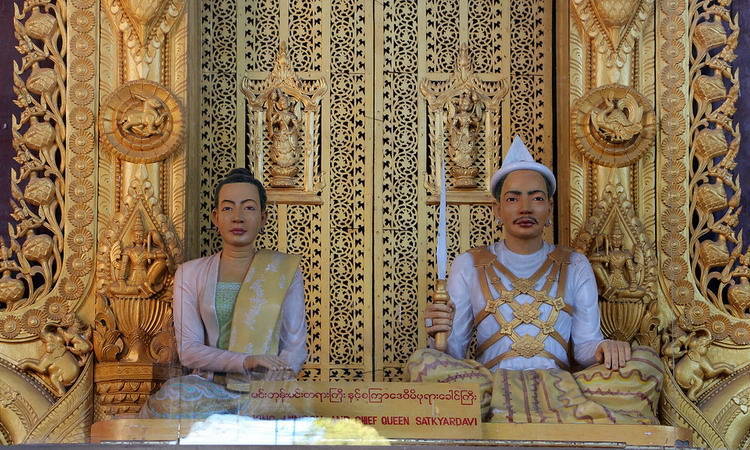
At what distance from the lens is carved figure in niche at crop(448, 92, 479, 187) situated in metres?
9.23

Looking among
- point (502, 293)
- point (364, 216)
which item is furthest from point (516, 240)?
point (364, 216)

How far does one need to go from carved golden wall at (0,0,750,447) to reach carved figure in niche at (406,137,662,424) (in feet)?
1.48

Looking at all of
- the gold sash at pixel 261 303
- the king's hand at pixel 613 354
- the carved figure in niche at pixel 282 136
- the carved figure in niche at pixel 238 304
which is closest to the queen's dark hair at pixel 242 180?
the carved figure in niche at pixel 238 304

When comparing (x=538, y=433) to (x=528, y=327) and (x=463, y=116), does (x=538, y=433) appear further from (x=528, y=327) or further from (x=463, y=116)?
(x=463, y=116)

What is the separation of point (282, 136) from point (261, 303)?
4.43 ft

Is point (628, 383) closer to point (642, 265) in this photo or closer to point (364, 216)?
point (642, 265)

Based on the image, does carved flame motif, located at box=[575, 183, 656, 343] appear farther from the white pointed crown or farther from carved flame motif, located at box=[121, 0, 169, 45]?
carved flame motif, located at box=[121, 0, 169, 45]

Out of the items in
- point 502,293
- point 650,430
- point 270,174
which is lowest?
point 650,430

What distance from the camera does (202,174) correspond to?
30.2 ft

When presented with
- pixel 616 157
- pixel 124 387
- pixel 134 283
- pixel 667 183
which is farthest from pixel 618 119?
pixel 124 387

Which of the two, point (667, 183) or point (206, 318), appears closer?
point (206, 318)

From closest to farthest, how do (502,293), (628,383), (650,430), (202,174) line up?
(650,430), (628,383), (502,293), (202,174)

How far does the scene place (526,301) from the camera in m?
8.35

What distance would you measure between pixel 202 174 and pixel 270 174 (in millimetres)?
384
